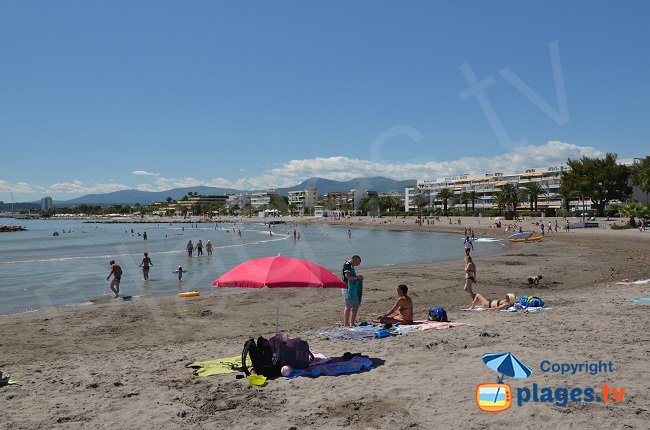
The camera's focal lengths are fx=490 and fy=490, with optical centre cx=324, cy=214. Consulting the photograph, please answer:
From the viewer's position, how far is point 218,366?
25.9 ft

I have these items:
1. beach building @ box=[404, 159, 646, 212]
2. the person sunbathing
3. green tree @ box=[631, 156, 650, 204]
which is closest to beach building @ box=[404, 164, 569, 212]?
beach building @ box=[404, 159, 646, 212]

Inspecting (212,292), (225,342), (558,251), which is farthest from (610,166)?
(225,342)

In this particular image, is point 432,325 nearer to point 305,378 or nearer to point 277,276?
point 305,378

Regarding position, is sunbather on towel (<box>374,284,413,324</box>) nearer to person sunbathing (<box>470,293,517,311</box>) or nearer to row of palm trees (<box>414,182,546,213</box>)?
person sunbathing (<box>470,293,517,311</box>)

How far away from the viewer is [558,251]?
35.1 metres

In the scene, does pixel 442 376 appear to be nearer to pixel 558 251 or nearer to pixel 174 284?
pixel 174 284

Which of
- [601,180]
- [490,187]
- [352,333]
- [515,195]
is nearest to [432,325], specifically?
[352,333]

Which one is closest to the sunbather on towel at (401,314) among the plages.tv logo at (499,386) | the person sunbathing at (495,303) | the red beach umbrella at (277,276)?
the red beach umbrella at (277,276)

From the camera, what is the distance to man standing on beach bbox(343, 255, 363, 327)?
402 inches

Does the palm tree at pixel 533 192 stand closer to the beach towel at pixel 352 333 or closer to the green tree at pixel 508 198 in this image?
the green tree at pixel 508 198

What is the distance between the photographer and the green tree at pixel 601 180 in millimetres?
85812

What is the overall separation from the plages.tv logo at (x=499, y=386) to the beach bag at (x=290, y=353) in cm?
264

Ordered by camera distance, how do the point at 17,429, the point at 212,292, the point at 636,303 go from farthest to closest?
the point at 212,292 → the point at 636,303 → the point at 17,429

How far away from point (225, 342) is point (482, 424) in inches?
259
